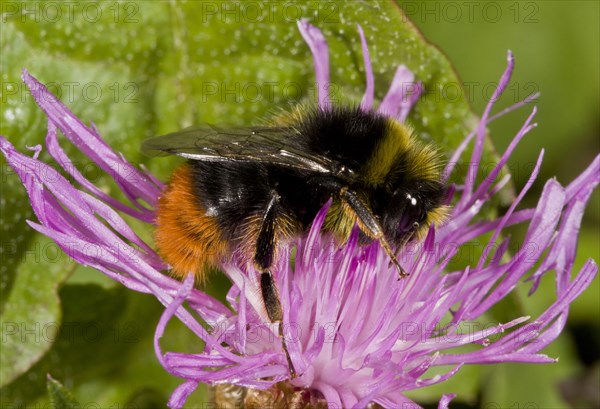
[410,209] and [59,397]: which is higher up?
[410,209]

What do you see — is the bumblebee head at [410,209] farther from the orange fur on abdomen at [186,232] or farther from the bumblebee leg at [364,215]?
the orange fur on abdomen at [186,232]

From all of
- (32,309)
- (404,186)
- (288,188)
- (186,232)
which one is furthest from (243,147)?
(32,309)

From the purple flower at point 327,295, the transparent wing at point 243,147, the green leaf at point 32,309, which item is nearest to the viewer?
the transparent wing at point 243,147

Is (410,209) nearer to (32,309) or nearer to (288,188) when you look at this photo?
(288,188)

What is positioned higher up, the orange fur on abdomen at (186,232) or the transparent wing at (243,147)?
the transparent wing at (243,147)

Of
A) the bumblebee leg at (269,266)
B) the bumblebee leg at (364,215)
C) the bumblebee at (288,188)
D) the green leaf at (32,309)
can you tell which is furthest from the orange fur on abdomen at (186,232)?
the green leaf at (32,309)

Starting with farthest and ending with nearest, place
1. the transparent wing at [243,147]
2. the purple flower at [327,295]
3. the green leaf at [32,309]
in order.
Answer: the green leaf at [32,309]
the purple flower at [327,295]
the transparent wing at [243,147]

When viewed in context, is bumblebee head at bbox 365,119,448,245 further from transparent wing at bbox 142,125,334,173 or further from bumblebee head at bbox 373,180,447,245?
transparent wing at bbox 142,125,334,173
